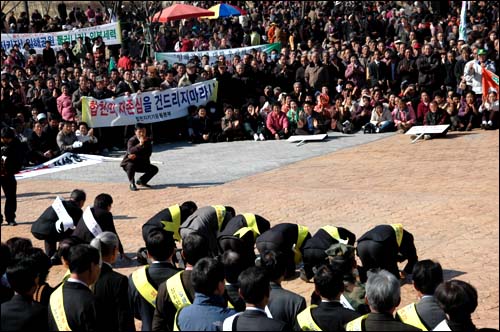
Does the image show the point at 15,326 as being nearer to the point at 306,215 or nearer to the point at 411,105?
the point at 306,215

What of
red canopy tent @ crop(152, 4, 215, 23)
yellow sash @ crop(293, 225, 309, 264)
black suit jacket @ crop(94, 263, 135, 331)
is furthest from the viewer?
red canopy tent @ crop(152, 4, 215, 23)

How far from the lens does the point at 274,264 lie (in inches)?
282

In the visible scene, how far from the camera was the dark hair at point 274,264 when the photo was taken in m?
7.12

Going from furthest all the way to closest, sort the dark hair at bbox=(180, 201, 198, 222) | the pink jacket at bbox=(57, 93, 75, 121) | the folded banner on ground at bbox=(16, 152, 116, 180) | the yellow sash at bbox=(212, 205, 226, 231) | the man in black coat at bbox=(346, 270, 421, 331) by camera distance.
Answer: the pink jacket at bbox=(57, 93, 75, 121) < the folded banner on ground at bbox=(16, 152, 116, 180) < the dark hair at bbox=(180, 201, 198, 222) < the yellow sash at bbox=(212, 205, 226, 231) < the man in black coat at bbox=(346, 270, 421, 331)

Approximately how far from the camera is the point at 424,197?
Result: 46.8 ft

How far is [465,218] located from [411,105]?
856cm

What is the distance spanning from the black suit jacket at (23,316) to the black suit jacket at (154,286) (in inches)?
48.6

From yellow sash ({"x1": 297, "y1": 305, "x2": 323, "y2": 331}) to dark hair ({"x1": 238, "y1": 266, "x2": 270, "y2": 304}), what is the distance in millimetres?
489

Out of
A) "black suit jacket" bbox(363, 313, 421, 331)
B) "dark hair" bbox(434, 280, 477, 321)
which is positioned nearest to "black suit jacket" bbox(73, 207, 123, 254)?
"black suit jacket" bbox(363, 313, 421, 331)

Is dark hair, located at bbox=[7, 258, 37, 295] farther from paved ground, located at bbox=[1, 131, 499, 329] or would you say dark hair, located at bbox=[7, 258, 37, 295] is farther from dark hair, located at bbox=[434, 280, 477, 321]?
paved ground, located at bbox=[1, 131, 499, 329]

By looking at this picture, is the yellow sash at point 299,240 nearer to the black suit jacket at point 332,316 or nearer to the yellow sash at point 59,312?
the black suit jacket at point 332,316

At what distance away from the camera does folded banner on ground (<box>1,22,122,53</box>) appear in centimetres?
2845

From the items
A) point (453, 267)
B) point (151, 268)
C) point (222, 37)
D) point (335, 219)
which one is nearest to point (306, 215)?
point (335, 219)

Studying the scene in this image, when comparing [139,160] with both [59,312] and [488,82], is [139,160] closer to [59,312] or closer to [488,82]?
Result: [488,82]
